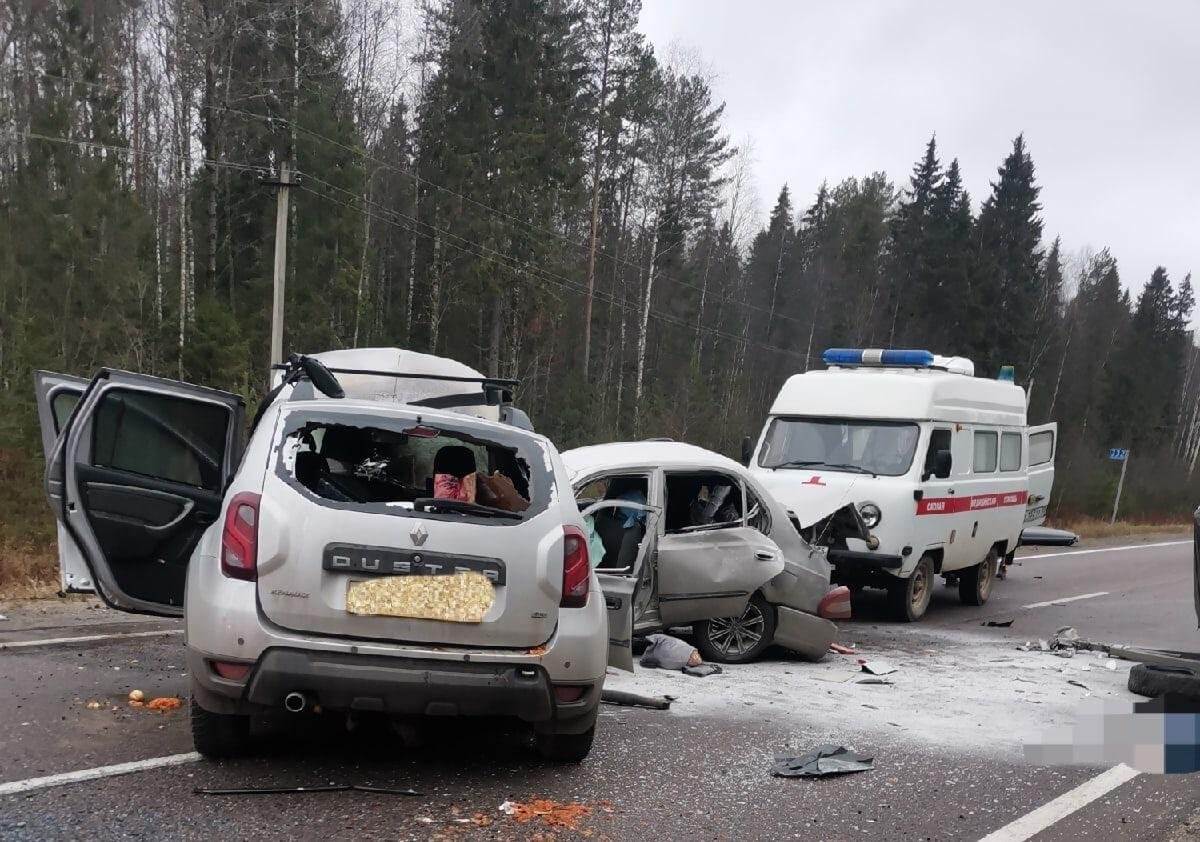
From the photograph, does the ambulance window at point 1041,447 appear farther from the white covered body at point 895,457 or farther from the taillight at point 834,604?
the taillight at point 834,604

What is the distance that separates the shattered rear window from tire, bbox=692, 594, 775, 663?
289cm

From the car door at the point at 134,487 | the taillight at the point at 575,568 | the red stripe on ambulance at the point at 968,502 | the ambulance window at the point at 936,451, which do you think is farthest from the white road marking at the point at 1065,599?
the car door at the point at 134,487

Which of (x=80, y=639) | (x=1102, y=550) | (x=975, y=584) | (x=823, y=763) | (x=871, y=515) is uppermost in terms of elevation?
(x=871, y=515)

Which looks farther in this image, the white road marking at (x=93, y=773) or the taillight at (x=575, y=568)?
the taillight at (x=575, y=568)

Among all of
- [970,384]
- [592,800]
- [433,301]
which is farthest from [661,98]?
[592,800]

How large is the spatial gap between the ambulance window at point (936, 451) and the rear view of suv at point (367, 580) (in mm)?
7394

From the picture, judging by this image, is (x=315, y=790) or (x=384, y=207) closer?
(x=315, y=790)

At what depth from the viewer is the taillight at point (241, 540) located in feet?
14.0

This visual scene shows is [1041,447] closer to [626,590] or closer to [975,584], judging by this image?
[975,584]

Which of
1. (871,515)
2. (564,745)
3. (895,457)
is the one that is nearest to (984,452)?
(895,457)

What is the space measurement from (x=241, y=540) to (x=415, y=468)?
1.98 m

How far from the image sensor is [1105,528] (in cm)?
3097

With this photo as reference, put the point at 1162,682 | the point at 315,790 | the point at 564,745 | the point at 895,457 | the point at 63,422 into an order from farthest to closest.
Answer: the point at 895,457
the point at 1162,682
the point at 63,422
the point at 564,745
the point at 315,790

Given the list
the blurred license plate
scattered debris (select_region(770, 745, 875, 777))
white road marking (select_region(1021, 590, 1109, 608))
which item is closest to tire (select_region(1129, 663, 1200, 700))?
scattered debris (select_region(770, 745, 875, 777))
